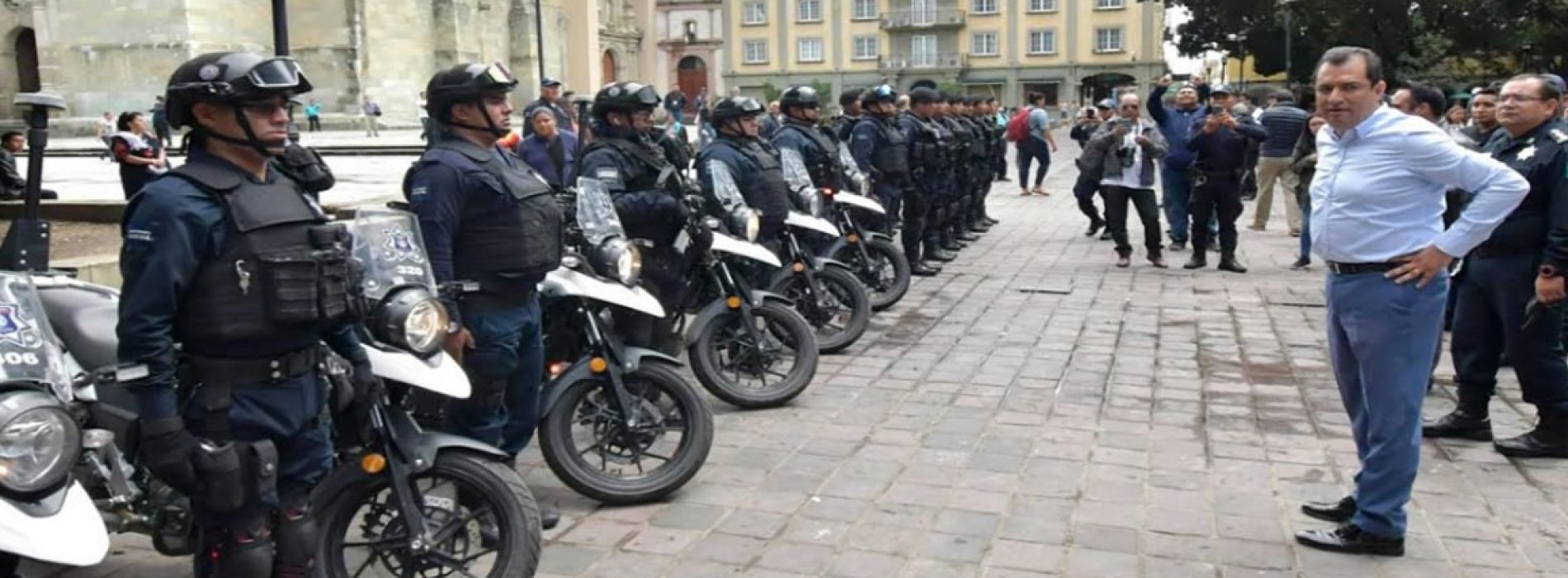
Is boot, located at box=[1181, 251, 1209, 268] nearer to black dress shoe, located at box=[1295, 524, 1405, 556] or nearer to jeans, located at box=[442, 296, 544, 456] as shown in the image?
black dress shoe, located at box=[1295, 524, 1405, 556]

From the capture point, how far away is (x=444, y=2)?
4234 centimetres

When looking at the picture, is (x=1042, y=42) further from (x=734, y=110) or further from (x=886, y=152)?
(x=734, y=110)

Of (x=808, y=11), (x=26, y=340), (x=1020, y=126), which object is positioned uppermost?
(x=808, y=11)

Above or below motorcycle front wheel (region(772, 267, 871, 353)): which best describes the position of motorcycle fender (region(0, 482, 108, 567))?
above

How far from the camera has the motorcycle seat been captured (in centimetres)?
397

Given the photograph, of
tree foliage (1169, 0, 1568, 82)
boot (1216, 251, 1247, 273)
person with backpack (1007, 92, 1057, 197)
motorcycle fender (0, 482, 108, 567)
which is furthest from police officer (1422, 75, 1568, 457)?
tree foliage (1169, 0, 1568, 82)

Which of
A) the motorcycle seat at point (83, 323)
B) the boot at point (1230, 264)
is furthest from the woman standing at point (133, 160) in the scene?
the boot at point (1230, 264)

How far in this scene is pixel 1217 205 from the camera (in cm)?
1188

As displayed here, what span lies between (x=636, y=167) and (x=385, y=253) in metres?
2.47

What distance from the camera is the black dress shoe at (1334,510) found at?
4562 mm

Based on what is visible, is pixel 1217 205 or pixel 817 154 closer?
pixel 817 154

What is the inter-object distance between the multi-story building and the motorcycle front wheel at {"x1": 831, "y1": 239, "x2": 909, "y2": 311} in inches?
2480

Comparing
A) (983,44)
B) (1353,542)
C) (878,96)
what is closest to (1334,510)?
(1353,542)

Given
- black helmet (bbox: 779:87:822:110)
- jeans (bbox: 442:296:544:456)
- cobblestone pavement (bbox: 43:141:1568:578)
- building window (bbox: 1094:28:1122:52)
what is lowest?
cobblestone pavement (bbox: 43:141:1568:578)
